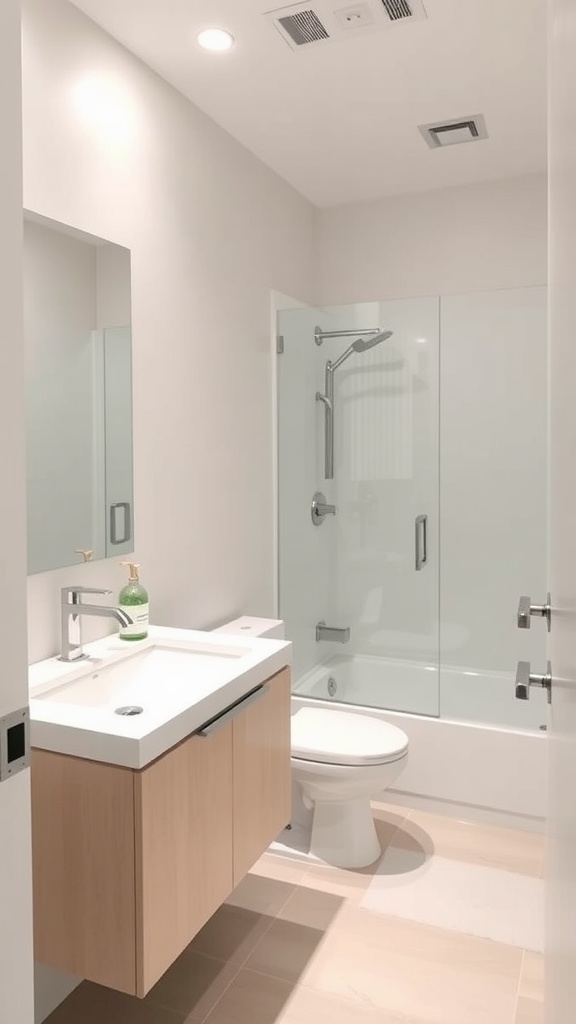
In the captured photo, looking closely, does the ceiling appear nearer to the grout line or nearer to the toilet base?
the toilet base

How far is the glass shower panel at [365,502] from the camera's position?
316 cm

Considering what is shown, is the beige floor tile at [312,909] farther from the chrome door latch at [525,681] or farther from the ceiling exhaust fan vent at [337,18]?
the ceiling exhaust fan vent at [337,18]

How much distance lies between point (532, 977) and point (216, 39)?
8.76 ft

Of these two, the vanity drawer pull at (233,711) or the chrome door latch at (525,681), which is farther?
the vanity drawer pull at (233,711)

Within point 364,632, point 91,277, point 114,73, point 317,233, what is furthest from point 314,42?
point 364,632

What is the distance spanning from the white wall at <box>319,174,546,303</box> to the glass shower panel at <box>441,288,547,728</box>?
141mm

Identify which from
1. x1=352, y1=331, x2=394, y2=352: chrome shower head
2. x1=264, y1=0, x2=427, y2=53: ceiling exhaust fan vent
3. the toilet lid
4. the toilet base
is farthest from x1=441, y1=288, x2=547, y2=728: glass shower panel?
x1=264, y1=0, x2=427, y2=53: ceiling exhaust fan vent

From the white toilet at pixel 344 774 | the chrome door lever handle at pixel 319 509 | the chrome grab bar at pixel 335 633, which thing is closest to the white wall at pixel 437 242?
the chrome door lever handle at pixel 319 509

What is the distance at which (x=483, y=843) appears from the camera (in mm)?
2627

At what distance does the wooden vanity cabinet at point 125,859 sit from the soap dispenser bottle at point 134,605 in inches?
17.9

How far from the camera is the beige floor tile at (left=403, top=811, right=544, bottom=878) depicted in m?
2.50

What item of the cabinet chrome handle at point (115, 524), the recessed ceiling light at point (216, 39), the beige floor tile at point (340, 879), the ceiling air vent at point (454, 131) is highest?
the ceiling air vent at point (454, 131)

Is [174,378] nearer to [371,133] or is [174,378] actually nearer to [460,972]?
[371,133]

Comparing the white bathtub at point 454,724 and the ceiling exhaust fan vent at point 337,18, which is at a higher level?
the ceiling exhaust fan vent at point 337,18
